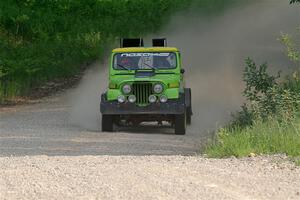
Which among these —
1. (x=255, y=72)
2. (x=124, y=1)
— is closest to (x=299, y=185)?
(x=255, y=72)

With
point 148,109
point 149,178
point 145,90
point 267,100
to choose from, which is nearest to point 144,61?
point 145,90

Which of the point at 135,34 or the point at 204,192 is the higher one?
the point at 135,34

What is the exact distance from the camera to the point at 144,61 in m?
18.3

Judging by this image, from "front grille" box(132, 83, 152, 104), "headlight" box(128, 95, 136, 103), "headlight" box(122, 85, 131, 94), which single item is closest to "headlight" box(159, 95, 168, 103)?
"front grille" box(132, 83, 152, 104)

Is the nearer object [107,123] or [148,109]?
[148,109]

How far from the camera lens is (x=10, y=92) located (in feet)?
87.2

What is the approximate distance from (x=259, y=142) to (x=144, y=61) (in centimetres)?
706

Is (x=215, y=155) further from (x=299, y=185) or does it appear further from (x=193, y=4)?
(x=193, y=4)

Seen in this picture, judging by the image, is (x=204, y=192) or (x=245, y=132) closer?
(x=204, y=192)

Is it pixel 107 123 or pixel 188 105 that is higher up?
pixel 188 105

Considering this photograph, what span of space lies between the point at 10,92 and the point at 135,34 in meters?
11.3

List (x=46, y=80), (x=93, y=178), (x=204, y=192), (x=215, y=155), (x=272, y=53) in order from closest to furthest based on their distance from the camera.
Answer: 1. (x=204, y=192)
2. (x=93, y=178)
3. (x=215, y=155)
4. (x=46, y=80)
5. (x=272, y=53)

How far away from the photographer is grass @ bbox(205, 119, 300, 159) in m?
11.3

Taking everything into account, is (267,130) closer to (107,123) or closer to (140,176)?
(140,176)
